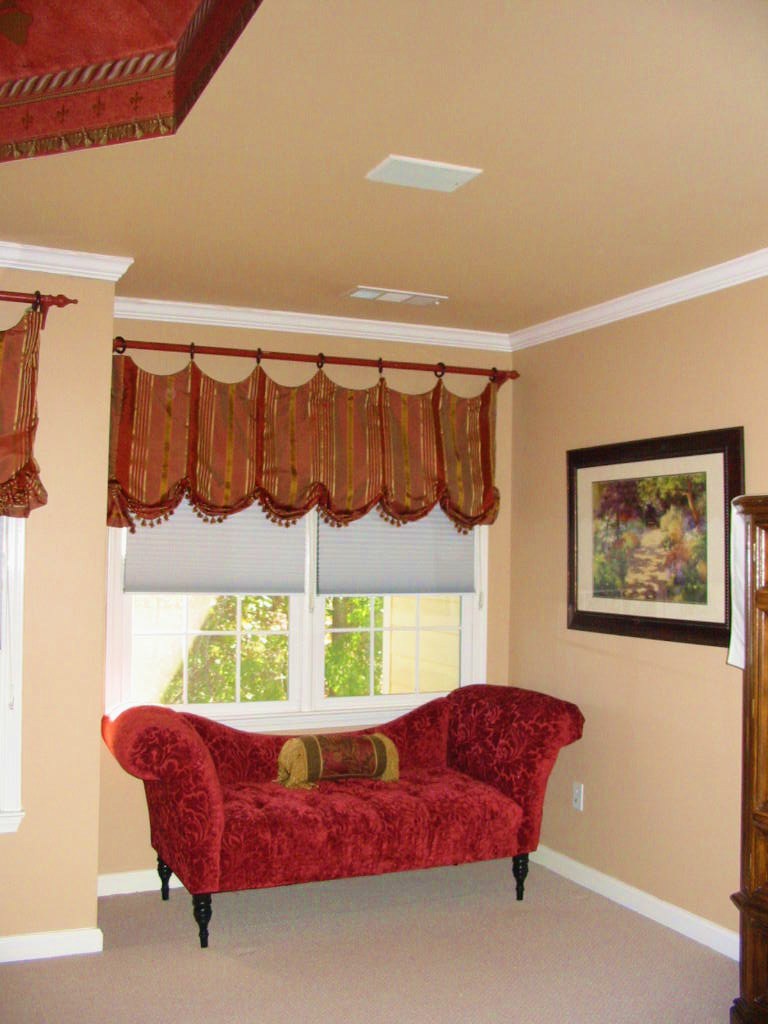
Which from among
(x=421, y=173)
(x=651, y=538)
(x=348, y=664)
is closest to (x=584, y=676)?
(x=651, y=538)

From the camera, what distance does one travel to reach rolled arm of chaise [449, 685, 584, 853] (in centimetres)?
455

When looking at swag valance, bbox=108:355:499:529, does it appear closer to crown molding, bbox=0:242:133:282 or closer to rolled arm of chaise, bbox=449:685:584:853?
crown molding, bbox=0:242:133:282

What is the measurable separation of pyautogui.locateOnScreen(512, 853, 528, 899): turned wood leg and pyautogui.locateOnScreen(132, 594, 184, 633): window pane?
186cm

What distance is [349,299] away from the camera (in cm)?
478

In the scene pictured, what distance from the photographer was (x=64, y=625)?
4.09m

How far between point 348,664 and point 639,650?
149 cm

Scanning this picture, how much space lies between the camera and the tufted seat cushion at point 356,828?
13.4ft

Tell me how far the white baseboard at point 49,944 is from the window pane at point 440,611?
2206mm

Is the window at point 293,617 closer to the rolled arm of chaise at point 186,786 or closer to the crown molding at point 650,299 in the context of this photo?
the rolled arm of chaise at point 186,786

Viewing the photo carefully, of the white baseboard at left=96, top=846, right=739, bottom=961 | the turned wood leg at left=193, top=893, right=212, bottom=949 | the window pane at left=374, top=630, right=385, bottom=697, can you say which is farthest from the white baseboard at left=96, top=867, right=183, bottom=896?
the window pane at left=374, top=630, right=385, bottom=697

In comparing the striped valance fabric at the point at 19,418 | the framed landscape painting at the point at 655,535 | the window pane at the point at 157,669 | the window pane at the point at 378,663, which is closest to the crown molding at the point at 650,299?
the framed landscape painting at the point at 655,535

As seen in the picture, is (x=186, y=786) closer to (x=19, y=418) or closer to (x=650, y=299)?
(x=19, y=418)

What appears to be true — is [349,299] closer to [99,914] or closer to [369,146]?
[369,146]

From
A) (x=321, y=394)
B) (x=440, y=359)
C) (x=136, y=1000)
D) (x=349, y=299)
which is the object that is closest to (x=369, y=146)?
(x=349, y=299)
